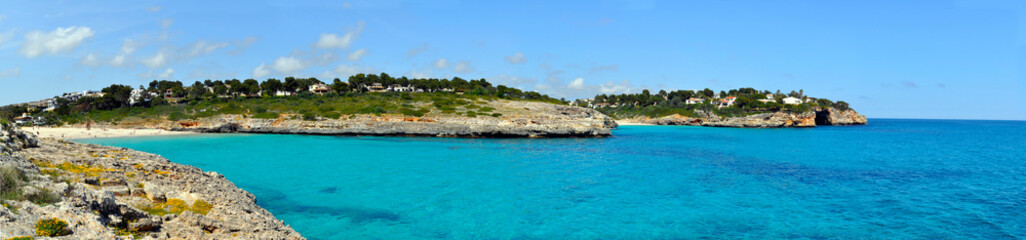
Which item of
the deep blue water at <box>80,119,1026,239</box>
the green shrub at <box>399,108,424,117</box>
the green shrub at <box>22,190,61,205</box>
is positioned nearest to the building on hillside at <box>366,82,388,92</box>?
the green shrub at <box>399,108,424,117</box>

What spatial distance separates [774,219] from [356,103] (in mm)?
86447

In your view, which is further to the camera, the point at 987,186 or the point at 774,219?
the point at 987,186

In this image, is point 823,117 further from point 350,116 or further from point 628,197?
point 628,197

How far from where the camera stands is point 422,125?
236 feet

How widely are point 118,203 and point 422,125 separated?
6203cm

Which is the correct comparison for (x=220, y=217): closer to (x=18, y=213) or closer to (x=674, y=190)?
(x=18, y=213)

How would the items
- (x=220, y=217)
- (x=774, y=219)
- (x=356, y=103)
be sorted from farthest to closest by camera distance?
(x=356, y=103), (x=774, y=219), (x=220, y=217)

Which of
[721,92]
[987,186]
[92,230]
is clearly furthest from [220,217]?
[721,92]

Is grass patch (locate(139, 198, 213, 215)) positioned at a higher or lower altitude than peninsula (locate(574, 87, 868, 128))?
lower

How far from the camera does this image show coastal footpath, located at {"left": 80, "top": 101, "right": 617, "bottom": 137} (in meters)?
70.6

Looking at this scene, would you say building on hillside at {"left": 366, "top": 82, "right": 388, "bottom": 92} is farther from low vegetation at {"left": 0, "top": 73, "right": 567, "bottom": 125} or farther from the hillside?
the hillside

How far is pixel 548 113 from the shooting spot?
3098 inches

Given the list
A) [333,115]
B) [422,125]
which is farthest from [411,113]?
[333,115]

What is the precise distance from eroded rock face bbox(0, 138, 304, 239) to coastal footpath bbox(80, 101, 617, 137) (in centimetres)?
5324
